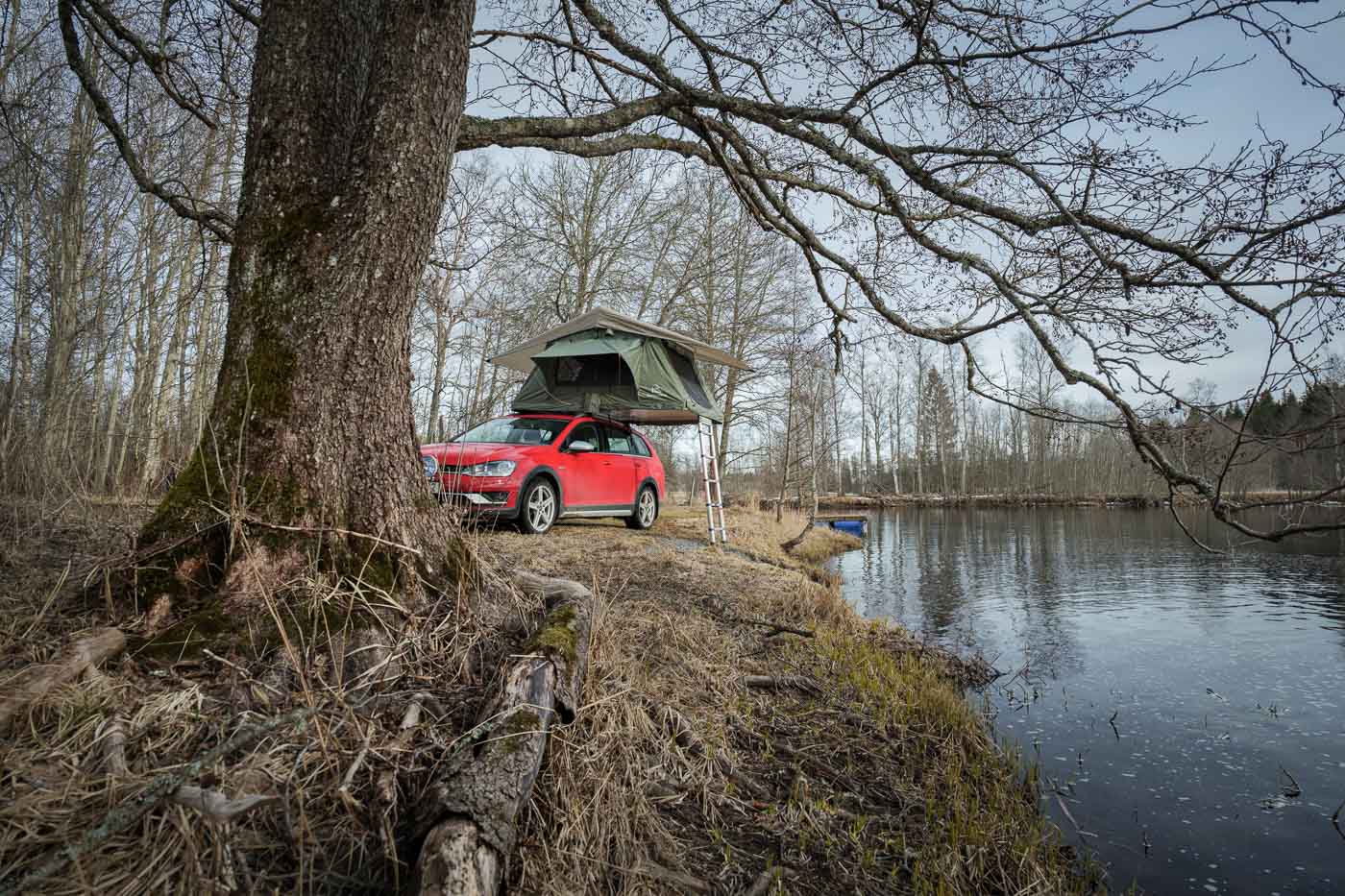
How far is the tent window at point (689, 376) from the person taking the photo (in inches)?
400

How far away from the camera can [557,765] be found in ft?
7.41

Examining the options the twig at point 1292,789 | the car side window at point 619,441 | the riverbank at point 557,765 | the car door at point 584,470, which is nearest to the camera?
the riverbank at point 557,765

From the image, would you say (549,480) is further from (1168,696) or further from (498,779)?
(1168,696)

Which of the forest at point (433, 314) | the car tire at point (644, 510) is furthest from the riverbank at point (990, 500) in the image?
the car tire at point (644, 510)

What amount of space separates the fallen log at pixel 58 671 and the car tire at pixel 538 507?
614 centimetres

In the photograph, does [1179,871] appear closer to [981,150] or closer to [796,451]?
[981,150]

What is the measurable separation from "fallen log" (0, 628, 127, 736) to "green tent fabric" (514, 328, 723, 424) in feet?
24.0

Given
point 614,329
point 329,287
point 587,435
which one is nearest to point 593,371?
point 614,329

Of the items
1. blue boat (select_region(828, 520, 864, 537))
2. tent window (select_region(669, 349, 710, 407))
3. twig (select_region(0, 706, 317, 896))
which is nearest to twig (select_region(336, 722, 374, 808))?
twig (select_region(0, 706, 317, 896))

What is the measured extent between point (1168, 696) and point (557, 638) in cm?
669

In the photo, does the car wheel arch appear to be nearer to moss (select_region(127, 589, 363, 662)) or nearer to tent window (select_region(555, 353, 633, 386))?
tent window (select_region(555, 353, 633, 386))

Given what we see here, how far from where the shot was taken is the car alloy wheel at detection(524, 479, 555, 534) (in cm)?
847

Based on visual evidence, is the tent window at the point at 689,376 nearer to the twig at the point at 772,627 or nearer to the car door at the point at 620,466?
the car door at the point at 620,466

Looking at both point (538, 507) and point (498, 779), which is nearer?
point (498, 779)
